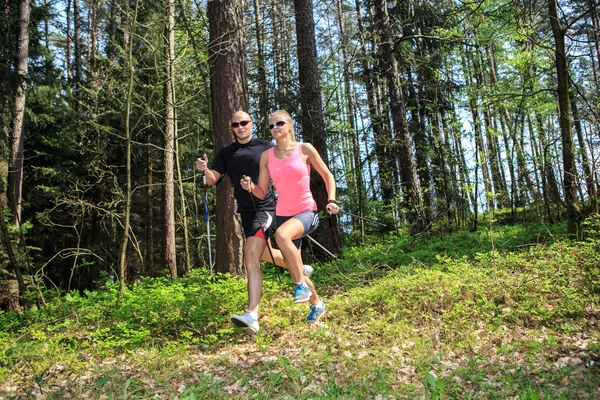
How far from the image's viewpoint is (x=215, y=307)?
595cm

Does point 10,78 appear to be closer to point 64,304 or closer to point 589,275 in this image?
point 64,304

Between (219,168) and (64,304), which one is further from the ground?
(219,168)

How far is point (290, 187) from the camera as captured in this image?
15.6 feet

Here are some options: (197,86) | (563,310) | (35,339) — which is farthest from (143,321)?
(197,86)

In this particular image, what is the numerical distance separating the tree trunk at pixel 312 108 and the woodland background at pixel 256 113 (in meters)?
0.03

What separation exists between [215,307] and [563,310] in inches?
168

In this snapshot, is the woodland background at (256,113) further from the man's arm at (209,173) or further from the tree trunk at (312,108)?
the man's arm at (209,173)

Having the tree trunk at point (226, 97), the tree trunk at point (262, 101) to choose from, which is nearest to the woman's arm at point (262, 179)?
the tree trunk at point (226, 97)

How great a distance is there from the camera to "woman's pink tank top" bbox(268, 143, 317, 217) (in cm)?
469

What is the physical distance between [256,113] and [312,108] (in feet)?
4.17

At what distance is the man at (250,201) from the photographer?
4992mm

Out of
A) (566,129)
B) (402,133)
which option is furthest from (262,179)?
(402,133)

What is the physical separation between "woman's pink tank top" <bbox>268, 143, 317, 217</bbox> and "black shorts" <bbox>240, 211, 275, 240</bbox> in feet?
0.82

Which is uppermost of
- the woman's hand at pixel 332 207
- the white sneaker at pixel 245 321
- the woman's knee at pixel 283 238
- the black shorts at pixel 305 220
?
the woman's hand at pixel 332 207
